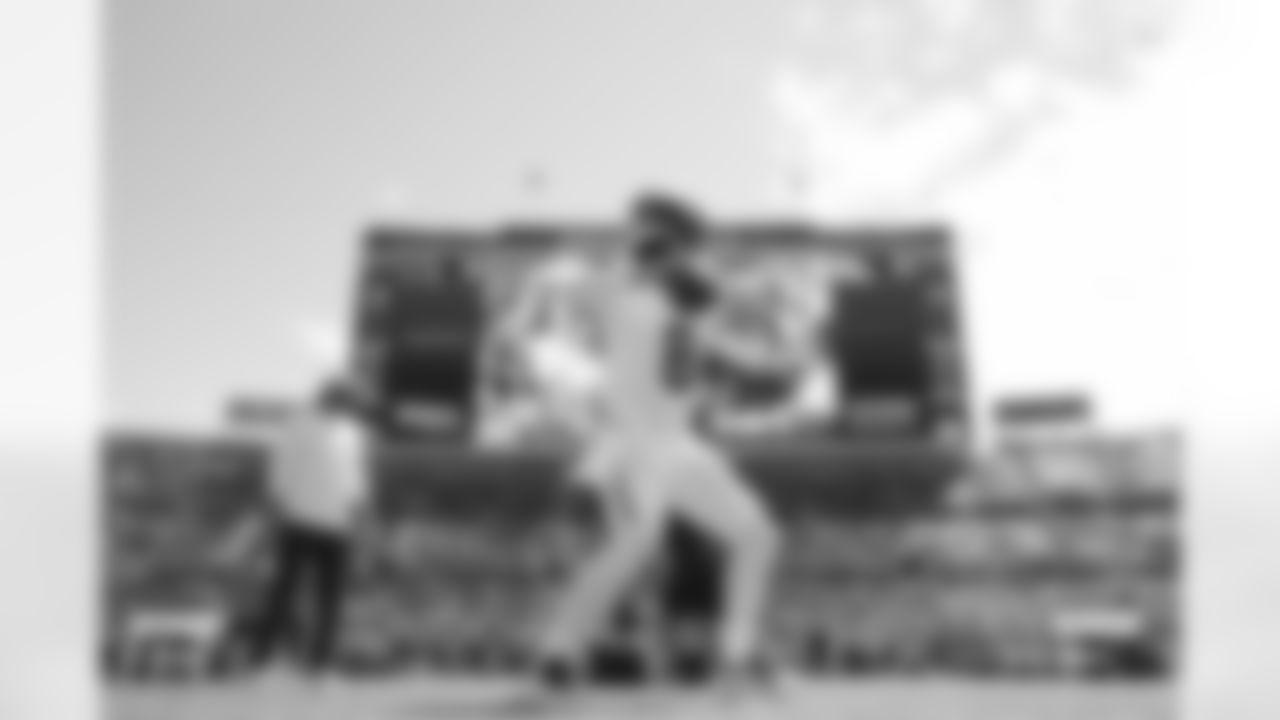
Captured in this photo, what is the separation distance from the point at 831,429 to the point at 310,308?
→ 1752 mm

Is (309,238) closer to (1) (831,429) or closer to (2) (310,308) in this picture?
(2) (310,308)

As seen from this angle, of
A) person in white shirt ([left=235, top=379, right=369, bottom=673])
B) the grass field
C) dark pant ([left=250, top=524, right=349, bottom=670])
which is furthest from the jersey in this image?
dark pant ([left=250, top=524, right=349, bottom=670])

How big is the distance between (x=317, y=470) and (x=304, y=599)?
48 centimetres

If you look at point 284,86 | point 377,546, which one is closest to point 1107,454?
point 377,546

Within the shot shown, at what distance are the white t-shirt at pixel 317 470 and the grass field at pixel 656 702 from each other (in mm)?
551

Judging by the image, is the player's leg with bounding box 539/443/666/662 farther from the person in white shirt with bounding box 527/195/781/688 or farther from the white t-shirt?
the white t-shirt

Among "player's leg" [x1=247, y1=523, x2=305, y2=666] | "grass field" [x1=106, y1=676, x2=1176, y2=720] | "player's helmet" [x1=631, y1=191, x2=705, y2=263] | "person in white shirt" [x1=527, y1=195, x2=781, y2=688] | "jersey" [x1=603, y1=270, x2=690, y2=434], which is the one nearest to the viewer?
"grass field" [x1=106, y1=676, x2=1176, y2=720]

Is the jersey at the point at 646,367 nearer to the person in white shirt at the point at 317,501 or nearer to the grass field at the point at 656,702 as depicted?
the grass field at the point at 656,702

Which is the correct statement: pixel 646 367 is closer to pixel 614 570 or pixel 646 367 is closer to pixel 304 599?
pixel 614 570

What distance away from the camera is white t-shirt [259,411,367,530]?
4648 mm

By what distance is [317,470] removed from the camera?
4699mm

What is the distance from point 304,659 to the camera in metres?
4.64

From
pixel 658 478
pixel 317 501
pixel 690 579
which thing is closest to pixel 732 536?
pixel 690 579

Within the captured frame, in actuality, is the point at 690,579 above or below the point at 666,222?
below
